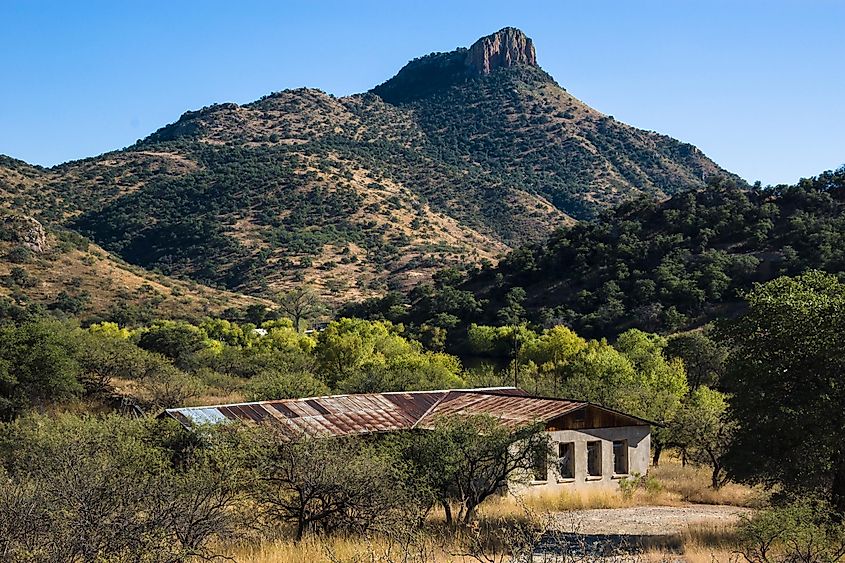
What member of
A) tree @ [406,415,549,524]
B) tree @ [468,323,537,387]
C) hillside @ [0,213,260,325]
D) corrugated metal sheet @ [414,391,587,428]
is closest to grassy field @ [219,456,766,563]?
tree @ [406,415,549,524]

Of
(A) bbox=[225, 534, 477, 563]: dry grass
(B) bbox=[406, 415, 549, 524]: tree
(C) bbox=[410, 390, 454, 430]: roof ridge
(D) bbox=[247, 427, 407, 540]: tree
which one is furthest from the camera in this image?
(C) bbox=[410, 390, 454, 430]: roof ridge

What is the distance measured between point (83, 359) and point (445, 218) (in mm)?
87923

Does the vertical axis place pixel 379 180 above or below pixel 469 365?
above

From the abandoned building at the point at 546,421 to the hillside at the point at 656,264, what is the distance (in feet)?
127

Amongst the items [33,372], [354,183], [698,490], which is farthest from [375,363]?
[354,183]

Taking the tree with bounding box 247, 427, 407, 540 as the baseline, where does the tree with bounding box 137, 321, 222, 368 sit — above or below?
above

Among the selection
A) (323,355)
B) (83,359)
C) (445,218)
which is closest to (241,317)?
(323,355)

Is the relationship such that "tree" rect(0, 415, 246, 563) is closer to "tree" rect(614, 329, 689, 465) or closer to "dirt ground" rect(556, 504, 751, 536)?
"dirt ground" rect(556, 504, 751, 536)

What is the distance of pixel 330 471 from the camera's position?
16.8m

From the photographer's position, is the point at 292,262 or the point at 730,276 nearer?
the point at 730,276

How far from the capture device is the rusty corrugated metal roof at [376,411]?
2797cm

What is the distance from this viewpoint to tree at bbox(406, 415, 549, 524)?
2111cm

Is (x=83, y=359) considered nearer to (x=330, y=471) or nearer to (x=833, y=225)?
(x=330, y=471)

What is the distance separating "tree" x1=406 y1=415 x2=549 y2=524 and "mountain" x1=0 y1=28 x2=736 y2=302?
77418 millimetres
